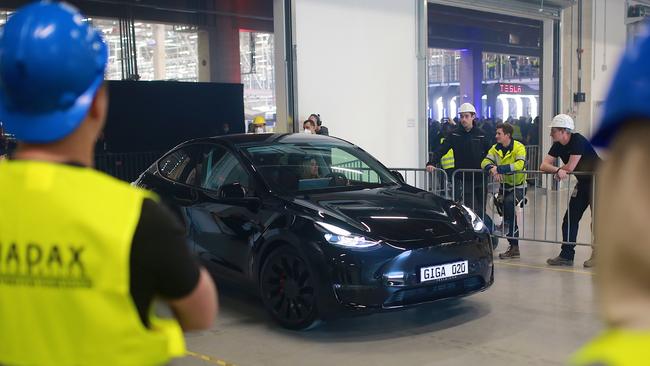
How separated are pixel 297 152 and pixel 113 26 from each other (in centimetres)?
1217

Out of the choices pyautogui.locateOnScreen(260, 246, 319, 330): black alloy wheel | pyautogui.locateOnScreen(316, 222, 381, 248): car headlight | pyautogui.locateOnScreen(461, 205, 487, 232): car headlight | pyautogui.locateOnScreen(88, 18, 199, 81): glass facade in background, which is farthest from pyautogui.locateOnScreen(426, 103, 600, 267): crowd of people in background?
pyautogui.locateOnScreen(88, 18, 199, 81): glass facade in background

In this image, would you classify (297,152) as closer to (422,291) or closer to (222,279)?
(222,279)

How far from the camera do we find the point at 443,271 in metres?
5.03

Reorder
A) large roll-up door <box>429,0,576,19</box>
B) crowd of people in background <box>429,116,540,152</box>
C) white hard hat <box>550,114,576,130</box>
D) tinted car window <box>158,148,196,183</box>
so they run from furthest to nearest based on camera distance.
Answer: crowd of people in background <box>429,116,540,152</box> → large roll-up door <box>429,0,576,19</box> → white hard hat <box>550,114,576,130</box> → tinted car window <box>158,148,196,183</box>

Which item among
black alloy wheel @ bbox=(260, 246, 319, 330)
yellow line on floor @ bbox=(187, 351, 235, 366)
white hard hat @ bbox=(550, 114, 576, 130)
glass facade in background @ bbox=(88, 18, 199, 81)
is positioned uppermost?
glass facade in background @ bbox=(88, 18, 199, 81)

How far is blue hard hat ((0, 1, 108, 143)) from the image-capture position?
124 cm

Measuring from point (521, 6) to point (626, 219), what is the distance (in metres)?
15.2

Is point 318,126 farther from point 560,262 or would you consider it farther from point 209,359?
point 209,359

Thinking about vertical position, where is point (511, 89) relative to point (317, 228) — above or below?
above

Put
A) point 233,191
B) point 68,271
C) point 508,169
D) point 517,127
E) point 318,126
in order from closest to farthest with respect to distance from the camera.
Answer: point 68,271, point 233,191, point 508,169, point 318,126, point 517,127

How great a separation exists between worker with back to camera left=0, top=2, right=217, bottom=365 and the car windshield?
4.23 m

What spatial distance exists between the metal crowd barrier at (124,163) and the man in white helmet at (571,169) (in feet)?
26.6

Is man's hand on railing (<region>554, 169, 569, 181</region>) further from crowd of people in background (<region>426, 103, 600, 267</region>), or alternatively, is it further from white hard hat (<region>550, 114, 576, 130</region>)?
white hard hat (<region>550, 114, 576, 130</region>)

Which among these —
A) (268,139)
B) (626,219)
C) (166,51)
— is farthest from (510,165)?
(166,51)
